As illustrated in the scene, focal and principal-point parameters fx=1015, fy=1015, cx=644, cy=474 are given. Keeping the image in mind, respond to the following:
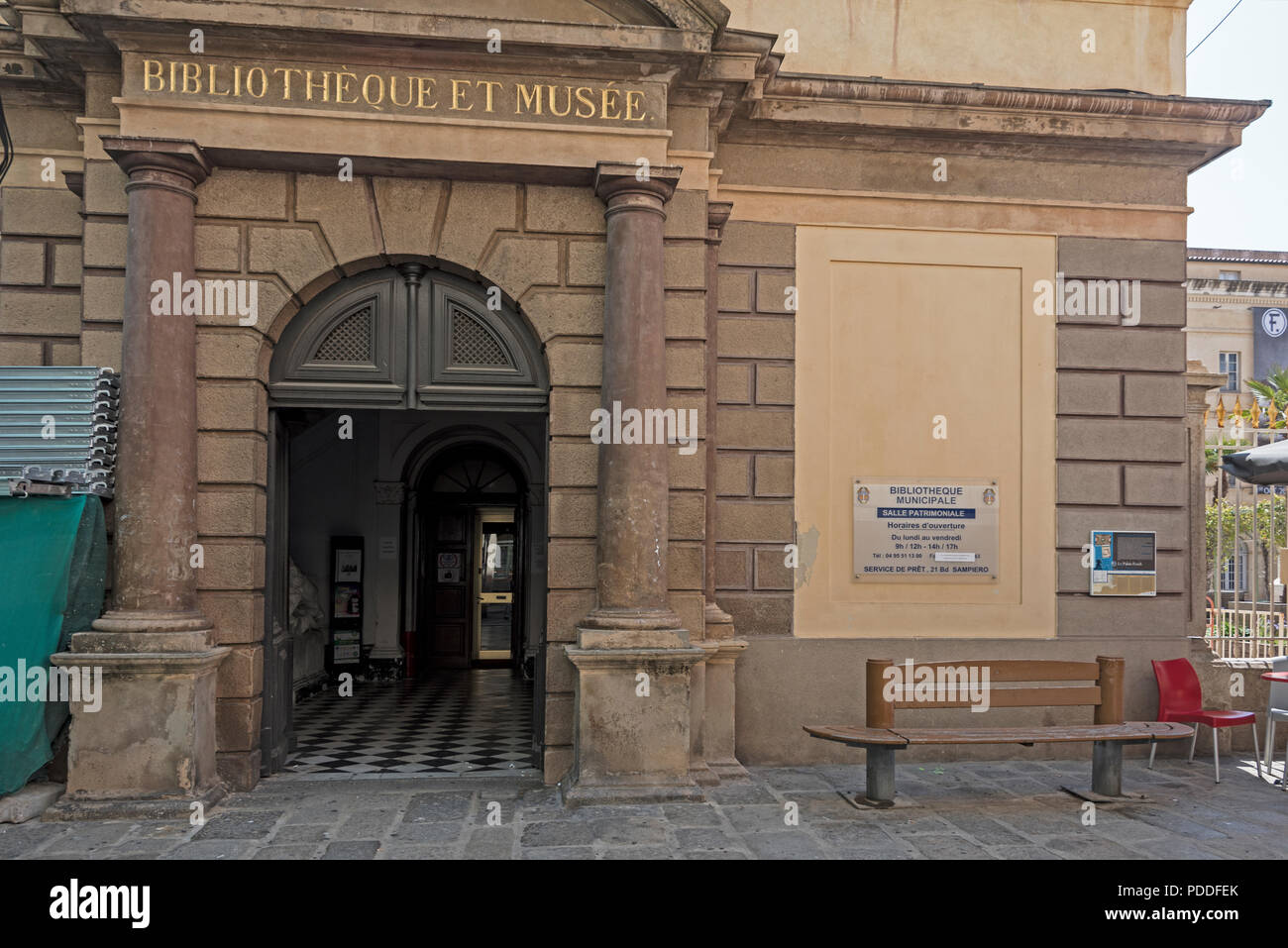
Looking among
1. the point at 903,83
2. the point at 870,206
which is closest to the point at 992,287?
the point at 870,206

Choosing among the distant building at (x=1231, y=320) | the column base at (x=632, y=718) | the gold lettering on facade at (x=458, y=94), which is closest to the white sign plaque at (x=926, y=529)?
the column base at (x=632, y=718)

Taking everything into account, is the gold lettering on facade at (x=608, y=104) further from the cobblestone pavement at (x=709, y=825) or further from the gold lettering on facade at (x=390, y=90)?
the cobblestone pavement at (x=709, y=825)

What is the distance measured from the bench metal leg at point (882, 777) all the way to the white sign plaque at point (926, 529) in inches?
74.3

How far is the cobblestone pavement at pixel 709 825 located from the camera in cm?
568

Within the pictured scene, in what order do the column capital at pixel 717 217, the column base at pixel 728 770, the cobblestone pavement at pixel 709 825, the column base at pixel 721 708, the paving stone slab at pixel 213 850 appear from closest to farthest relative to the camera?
the paving stone slab at pixel 213 850
the cobblestone pavement at pixel 709 825
the column base at pixel 728 770
the column base at pixel 721 708
the column capital at pixel 717 217

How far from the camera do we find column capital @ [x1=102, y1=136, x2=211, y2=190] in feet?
21.8

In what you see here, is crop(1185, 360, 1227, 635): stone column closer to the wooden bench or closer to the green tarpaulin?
the wooden bench

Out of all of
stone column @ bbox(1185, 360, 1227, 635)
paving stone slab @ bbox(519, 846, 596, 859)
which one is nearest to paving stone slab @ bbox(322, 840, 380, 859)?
paving stone slab @ bbox(519, 846, 596, 859)

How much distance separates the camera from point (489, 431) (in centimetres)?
1443

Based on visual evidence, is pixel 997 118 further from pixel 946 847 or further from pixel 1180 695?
pixel 946 847

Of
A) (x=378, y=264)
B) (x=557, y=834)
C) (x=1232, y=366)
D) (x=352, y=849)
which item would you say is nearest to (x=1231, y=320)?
(x=1232, y=366)

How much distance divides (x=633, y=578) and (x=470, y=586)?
8428mm

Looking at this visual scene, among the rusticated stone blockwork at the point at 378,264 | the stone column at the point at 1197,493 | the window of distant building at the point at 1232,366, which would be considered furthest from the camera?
the window of distant building at the point at 1232,366

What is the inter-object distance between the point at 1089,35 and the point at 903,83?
2.03m
